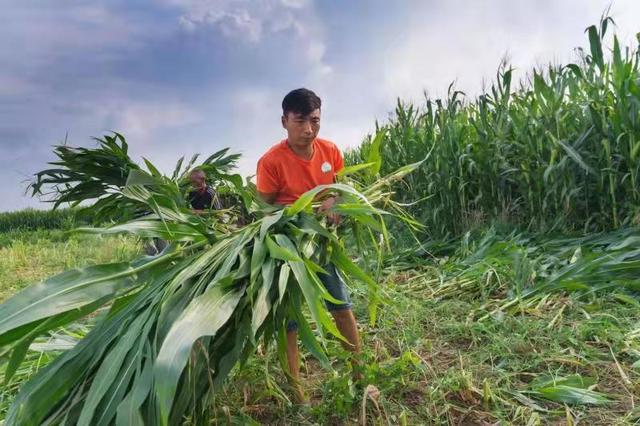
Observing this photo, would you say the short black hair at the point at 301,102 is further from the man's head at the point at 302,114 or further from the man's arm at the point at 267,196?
the man's arm at the point at 267,196

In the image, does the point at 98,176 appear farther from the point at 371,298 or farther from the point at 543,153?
the point at 543,153

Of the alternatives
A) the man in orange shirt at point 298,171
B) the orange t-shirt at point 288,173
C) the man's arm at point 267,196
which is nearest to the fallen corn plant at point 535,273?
the man in orange shirt at point 298,171

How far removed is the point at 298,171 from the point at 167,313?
107cm

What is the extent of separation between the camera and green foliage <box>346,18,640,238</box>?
4.25 meters

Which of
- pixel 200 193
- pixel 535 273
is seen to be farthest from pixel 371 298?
pixel 200 193

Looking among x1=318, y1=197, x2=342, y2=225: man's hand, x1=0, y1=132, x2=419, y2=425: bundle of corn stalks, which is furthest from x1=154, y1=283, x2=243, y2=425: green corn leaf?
x1=318, y1=197, x2=342, y2=225: man's hand

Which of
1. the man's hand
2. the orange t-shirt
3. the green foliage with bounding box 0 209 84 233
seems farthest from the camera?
the green foliage with bounding box 0 209 84 233

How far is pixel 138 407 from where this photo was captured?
1.30 m

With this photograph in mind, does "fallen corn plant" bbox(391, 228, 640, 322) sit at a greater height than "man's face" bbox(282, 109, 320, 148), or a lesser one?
lesser

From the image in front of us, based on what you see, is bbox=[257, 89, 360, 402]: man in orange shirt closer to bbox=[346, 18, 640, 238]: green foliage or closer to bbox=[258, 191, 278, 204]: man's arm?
bbox=[258, 191, 278, 204]: man's arm

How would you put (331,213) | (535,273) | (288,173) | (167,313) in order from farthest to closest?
(535,273), (288,173), (331,213), (167,313)

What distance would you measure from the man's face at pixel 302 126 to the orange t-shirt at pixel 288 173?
9 centimetres

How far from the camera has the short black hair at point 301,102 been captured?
2.23m

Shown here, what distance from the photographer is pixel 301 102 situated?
2230mm
